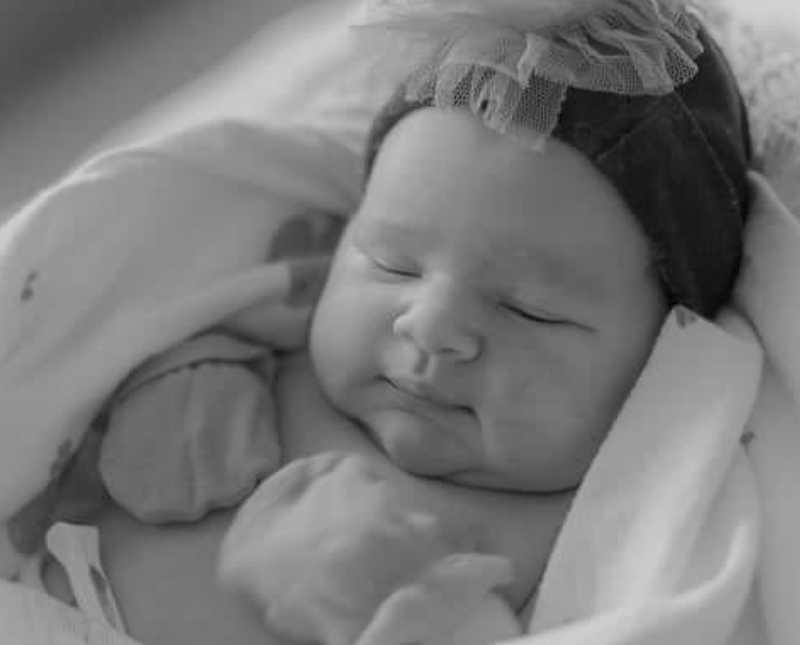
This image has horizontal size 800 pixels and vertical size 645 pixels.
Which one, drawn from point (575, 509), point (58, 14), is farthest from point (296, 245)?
point (58, 14)

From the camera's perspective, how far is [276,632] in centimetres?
92

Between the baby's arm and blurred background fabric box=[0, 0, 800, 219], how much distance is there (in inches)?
24.5

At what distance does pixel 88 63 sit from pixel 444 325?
802 mm

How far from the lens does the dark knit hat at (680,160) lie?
95 centimetres

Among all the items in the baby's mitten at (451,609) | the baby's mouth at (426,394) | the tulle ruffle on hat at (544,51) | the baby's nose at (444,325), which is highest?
the tulle ruffle on hat at (544,51)

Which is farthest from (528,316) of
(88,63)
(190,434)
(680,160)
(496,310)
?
(88,63)

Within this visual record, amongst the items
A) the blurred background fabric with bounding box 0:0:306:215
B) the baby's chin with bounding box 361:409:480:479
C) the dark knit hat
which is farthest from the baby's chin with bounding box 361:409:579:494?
the blurred background fabric with bounding box 0:0:306:215

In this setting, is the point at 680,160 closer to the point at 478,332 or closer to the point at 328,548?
the point at 478,332

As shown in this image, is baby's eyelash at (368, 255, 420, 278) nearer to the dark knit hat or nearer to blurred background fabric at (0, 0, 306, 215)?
the dark knit hat

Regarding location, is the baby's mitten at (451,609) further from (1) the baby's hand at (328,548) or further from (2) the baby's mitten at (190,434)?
(2) the baby's mitten at (190,434)

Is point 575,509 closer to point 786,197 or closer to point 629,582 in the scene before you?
point 629,582

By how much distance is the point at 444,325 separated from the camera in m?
0.94

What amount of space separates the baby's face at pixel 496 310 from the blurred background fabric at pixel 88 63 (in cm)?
56

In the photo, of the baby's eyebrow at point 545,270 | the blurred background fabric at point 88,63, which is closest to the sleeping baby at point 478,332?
the baby's eyebrow at point 545,270
